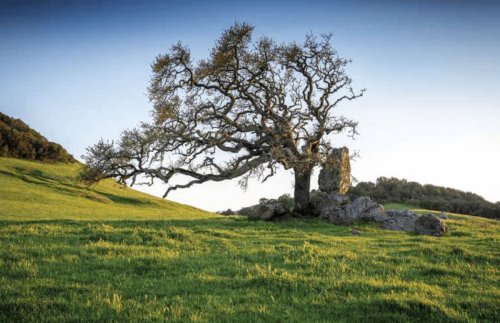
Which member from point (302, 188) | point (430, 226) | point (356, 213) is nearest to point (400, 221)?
point (430, 226)

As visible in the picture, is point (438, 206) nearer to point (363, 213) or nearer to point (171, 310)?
point (363, 213)

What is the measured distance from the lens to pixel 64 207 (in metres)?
36.5

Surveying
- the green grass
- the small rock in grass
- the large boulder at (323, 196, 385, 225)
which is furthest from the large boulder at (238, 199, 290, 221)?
the green grass

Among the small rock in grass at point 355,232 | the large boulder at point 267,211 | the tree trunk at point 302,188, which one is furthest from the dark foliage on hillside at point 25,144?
the small rock in grass at point 355,232

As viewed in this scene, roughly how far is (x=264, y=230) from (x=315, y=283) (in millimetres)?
13422

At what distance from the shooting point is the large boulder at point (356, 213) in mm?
27859

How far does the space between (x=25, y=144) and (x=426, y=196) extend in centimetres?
7677

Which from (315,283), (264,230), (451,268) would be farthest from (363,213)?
(315,283)

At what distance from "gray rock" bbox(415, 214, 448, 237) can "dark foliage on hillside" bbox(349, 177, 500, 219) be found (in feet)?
149

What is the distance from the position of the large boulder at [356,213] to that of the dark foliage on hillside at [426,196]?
41.4 meters

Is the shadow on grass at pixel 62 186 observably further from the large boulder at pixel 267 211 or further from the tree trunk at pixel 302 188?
the tree trunk at pixel 302 188

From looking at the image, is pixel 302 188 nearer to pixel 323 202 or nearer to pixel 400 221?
pixel 323 202

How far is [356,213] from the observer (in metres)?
28.3

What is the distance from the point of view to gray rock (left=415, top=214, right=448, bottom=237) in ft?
77.5
